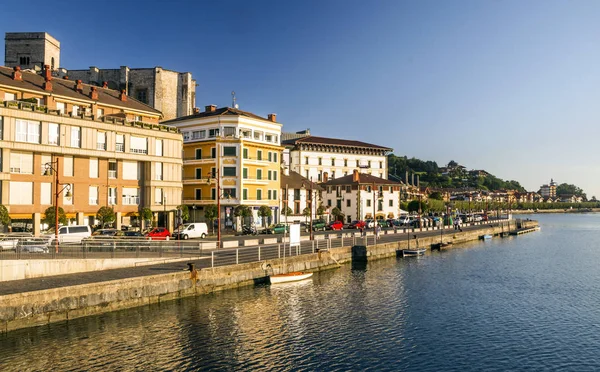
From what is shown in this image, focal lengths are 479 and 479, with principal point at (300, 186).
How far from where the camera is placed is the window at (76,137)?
56297 mm

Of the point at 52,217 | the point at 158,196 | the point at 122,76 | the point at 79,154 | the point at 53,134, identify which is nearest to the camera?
the point at 52,217

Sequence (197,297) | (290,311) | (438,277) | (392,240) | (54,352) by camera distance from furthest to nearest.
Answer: (392,240) < (438,277) < (197,297) < (290,311) < (54,352)

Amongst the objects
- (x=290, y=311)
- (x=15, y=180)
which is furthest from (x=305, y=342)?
(x=15, y=180)

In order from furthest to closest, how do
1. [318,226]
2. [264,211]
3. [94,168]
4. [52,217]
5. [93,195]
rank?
1. [318,226]
2. [264,211]
3. [94,168]
4. [93,195]
5. [52,217]

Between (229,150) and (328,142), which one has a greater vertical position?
(328,142)

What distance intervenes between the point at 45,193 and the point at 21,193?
2.42 m

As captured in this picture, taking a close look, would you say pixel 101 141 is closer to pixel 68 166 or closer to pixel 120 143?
pixel 120 143

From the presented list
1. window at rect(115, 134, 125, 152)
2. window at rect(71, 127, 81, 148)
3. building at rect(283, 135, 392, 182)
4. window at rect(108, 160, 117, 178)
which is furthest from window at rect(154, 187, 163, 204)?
building at rect(283, 135, 392, 182)

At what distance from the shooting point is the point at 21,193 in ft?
171

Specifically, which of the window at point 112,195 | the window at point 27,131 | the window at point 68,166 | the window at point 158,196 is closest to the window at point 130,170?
the window at point 112,195

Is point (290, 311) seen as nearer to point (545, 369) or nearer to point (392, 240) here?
point (545, 369)

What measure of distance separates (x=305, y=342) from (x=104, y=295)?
12.8 metres

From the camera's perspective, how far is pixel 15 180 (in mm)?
51531

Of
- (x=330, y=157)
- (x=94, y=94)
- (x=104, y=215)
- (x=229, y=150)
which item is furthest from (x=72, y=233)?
(x=330, y=157)
